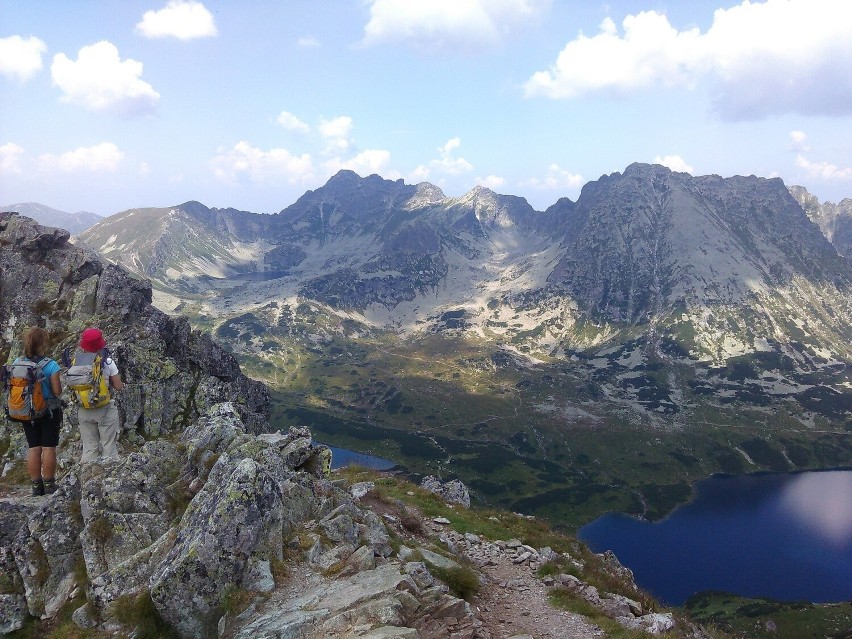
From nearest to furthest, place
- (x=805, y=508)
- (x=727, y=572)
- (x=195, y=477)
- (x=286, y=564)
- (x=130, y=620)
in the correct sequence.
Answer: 1. (x=130, y=620)
2. (x=286, y=564)
3. (x=195, y=477)
4. (x=727, y=572)
5. (x=805, y=508)

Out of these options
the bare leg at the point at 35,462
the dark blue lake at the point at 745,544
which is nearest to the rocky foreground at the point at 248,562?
the bare leg at the point at 35,462

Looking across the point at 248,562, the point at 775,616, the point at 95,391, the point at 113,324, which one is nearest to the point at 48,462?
the point at 95,391

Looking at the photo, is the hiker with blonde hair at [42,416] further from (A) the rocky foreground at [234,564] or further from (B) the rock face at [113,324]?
(B) the rock face at [113,324]

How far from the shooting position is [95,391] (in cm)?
1809

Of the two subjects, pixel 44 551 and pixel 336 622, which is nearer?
pixel 336 622

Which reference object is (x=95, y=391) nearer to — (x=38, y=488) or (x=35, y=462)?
(x=35, y=462)

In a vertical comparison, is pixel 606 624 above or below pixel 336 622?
below

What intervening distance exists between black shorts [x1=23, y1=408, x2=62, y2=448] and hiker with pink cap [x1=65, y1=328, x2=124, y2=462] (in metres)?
0.93

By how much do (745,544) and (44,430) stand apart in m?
196

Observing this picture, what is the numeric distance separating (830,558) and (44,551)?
673 ft

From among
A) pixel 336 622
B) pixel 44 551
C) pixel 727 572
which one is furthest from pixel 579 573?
pixel 727 572

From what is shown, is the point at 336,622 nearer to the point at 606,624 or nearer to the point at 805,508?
the point at 606,624

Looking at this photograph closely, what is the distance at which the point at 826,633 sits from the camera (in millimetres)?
94062

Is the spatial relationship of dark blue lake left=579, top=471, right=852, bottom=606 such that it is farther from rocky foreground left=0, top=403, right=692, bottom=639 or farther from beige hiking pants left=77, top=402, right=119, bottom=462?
beige hiking pants left=77, top=402, right=119, bottom=462
